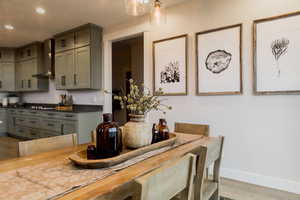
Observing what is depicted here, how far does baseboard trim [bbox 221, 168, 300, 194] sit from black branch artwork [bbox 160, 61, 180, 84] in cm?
150

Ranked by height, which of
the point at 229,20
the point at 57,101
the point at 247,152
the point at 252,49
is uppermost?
the point at 229,20

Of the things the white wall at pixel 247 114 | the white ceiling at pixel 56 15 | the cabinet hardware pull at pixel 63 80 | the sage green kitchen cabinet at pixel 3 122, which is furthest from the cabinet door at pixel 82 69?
the sage green kitchen cabinet at pixel 3 122

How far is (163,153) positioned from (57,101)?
15.0ft

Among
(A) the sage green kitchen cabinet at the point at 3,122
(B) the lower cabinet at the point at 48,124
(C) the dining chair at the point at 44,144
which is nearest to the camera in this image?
(C) the dining chair at the point at 44,144

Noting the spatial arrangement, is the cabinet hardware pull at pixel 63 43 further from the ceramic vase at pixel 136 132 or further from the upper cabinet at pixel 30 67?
the ceramic vase at pixel 136 132

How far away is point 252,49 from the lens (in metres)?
2.44

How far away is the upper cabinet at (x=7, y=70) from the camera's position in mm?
5875

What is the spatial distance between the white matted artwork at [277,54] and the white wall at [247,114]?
9cm

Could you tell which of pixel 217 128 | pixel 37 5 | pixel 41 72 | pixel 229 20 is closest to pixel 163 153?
pixel 217 128

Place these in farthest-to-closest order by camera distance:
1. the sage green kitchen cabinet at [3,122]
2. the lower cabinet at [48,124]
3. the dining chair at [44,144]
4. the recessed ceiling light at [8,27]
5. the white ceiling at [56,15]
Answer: the sage green kitchen cabinet at [3,122] < the recessed ceiling light at [8,27] < the lower cabinet at [48,124] < the white ceiling at [56,15] < the dining chair at [44,144]

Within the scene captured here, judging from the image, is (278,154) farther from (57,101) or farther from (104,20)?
(57,101)

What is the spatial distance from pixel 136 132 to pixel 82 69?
3.14 meters

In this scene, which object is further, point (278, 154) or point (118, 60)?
point (118, 60)

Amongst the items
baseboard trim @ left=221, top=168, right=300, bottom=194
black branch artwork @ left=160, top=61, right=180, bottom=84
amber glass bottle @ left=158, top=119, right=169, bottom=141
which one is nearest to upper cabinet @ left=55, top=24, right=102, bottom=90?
black branch artwork @ left=160, top=61, right=180, bottom=84
